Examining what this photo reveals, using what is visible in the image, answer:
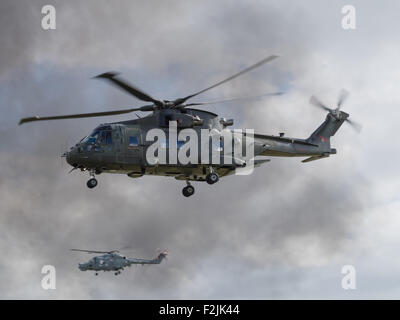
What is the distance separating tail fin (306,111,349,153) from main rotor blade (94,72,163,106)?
551 inches

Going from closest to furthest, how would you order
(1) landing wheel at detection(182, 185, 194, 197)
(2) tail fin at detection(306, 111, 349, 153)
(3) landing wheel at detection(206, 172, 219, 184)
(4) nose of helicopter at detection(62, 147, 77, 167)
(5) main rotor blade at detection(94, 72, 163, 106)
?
(5) main rotor blade at detection(94, 72, 163, 106), (4) nose of helicopter at detection(62, 147, 77, 167), (3) landing wheel at detection(206, 172, 219, 184), (1) landing wheel at detection(182, 185, 194, 197), (2) tail fin at detection(306, 111, 349, 153)

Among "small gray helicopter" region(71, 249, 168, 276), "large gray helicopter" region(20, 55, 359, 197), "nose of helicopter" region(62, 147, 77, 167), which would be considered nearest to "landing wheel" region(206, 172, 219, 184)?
"large gray helicopter" region(20, 55, 359, 197)

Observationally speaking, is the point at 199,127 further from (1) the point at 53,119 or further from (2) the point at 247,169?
(1) the point at 53,119

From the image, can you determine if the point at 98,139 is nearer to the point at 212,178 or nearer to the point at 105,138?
the point at 105,138

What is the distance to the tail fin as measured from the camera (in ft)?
154

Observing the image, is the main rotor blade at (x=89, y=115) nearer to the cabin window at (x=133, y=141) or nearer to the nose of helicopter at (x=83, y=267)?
the cabin window at (x=133, y=141)

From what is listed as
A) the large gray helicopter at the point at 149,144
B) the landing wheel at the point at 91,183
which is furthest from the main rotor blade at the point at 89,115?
the landing wheel at the point at 91,183

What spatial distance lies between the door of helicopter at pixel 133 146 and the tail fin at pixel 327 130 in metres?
14.5

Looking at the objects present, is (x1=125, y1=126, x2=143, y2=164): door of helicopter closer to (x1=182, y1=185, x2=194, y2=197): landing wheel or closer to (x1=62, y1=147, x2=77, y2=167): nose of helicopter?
(x1=62, y1=147, x2=77, y2=167): nose of helicopter

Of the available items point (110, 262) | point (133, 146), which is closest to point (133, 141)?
point (133, 146)

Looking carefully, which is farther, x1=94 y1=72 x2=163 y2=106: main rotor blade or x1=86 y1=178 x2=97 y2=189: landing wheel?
x1=86 y1=178 x2=97 y2=189: landing wheel

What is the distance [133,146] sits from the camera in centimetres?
3888

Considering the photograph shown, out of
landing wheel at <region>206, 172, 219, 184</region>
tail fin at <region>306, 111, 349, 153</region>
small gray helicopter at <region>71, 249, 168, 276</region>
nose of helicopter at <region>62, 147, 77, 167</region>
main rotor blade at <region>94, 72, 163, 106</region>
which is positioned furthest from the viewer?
small gray helicopter at <region>71, 249, 168, 276</region>

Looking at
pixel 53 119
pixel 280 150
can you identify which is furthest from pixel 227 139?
pixel 53 119
